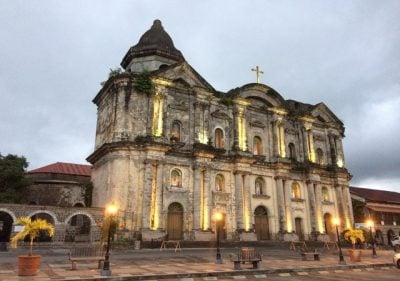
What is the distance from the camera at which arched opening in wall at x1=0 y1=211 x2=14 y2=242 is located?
85.5 feet

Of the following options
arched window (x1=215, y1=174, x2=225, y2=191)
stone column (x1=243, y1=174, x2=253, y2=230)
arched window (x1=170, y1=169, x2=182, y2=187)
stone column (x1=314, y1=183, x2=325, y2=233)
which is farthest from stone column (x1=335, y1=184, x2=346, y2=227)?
arched window (x1=170, y1=169, x2=182, y2=187)

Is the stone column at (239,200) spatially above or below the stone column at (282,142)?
below

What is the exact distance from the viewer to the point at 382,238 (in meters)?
42.9

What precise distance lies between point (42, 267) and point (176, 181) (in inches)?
530

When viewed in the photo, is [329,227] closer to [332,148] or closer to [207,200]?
[332,148]

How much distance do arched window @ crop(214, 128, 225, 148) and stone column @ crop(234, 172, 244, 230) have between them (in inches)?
114

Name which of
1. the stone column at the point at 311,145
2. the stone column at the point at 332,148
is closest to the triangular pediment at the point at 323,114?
the stone column at the point at 332,148

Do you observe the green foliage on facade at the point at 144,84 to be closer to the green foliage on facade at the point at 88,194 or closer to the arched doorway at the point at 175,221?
the arched doorway at the point at 175,221

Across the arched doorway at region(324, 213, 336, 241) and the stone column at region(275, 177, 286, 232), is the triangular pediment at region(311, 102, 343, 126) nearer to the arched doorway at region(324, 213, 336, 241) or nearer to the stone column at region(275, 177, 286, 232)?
the stone column at region(275, 177, 286, 232)

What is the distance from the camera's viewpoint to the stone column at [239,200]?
88.6ft

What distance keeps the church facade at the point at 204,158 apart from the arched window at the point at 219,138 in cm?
9

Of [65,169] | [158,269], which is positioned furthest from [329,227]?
[65,169]

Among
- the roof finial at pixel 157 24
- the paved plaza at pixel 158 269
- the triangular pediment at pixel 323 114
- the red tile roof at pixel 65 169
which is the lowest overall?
the paved plaza at pixel 158 269

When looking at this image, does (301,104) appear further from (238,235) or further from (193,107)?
(238,235)
